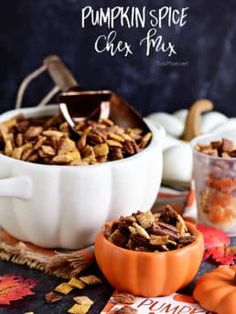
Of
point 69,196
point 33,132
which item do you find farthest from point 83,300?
point 33,132

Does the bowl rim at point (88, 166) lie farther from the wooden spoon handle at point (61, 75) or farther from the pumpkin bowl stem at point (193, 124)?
the pumpkin bowl stem at point (193, 124)

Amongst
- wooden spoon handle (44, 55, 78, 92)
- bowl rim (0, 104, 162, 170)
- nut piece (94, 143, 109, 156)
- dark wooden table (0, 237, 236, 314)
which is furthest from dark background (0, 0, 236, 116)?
dark wooden table (0, 237, 236, 314)

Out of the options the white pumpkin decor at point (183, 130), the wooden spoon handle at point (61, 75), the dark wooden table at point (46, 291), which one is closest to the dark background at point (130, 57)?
the white pumpkin decor at point (183, 130)

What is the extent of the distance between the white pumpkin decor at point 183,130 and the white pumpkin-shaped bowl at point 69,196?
21cm

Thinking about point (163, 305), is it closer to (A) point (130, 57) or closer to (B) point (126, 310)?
(B) point (126, 310)

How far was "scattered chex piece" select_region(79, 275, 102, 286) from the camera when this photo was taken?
876mm

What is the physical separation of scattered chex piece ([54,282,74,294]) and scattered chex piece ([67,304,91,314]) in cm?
4

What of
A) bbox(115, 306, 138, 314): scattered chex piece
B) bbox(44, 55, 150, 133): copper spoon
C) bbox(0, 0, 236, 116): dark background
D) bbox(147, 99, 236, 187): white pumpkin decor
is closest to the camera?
bbox(115, 306, 138, 314): scattered chex piece

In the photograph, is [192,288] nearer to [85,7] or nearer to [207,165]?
[207,165]

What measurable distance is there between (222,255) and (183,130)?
369 millimetres

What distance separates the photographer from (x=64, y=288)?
86 cm

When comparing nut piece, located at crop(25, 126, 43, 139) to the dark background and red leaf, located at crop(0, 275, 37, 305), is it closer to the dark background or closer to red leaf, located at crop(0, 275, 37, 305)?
red leaf, located at crop(0, 275, 37, 305)

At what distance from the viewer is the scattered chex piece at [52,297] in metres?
0.84

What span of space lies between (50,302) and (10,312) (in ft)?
0.15
